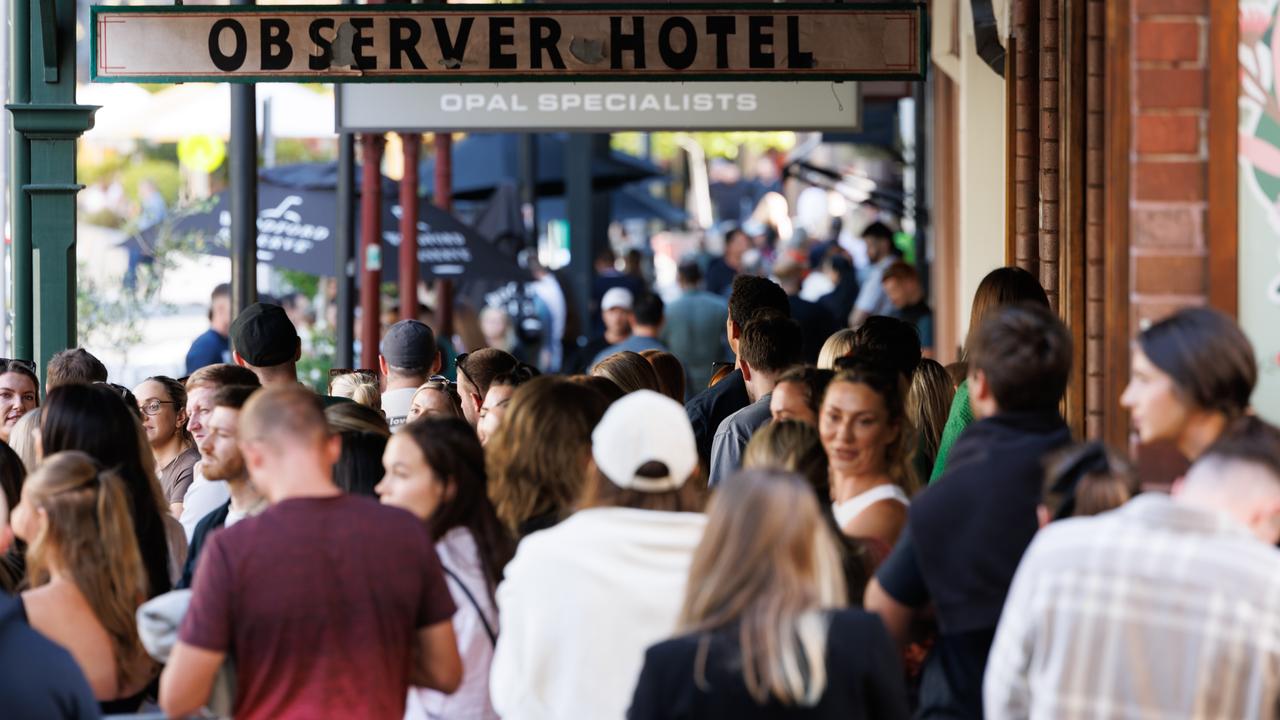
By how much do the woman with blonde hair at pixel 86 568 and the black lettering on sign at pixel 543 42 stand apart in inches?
132

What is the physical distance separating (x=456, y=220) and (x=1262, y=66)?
1181 centimetres

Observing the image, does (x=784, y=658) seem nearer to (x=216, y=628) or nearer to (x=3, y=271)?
(x=216, y=628)

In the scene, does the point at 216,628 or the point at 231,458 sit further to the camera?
the point at 231,458

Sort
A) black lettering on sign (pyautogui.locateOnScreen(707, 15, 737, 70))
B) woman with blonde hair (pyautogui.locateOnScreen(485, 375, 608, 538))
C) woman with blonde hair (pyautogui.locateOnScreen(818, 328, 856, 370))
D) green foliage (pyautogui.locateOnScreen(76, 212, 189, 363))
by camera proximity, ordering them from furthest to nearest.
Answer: green foliage (pyautogui.locateOnScreen(76, 212, 189, 363)) < black lettering on sign (pyautogui.locateOnScreen(707, 15, 737, 70)) < woman with blonde hair (pyautogui.locateOnScreen(818, 328, 856, 370)) < woman with blonde hair (pyautogui.locateOnScreen(485, 375, 608, 538))

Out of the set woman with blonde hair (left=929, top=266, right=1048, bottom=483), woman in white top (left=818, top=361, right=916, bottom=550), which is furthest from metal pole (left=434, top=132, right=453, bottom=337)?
woman in white top (left=818, top=361, right=916, bottom=550)

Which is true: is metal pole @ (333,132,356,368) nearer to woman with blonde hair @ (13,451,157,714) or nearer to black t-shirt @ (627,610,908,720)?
woman with blonde hair @ (13,451,157,714)

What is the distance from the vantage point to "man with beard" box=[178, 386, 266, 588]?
5.52m

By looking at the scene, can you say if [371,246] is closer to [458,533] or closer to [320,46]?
[320,46]

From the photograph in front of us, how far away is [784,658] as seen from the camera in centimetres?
356

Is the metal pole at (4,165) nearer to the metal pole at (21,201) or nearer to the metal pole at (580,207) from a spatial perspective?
the metal pole at (21,201)

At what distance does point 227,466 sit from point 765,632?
103 inches

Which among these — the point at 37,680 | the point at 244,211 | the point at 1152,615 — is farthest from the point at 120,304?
the point at 1152,615

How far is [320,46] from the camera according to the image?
7723mm

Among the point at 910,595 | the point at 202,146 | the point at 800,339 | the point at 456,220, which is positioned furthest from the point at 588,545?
the point at 202,146
